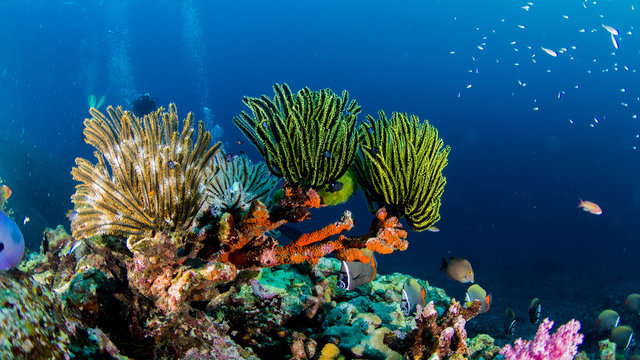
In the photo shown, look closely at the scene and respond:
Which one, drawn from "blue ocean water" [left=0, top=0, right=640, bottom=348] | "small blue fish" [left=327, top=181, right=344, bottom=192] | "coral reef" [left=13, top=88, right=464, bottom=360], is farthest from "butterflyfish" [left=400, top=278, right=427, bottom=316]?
"blue ocean water" [left=0, top=0, right=640, bottom=348]

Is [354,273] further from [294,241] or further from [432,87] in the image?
[432,87]

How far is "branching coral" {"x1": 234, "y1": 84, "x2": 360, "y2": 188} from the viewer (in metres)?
3.61

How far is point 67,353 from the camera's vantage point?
188cm

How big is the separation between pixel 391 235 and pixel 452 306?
155 cm

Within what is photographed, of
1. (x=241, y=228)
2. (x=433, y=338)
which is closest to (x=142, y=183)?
(x=241, y=228)

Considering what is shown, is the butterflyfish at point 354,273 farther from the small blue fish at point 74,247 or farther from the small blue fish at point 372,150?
the small blue fish at point 74,247

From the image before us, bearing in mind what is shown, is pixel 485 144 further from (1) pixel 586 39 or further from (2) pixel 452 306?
(2) pixel 452 306

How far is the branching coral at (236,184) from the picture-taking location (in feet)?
11.8

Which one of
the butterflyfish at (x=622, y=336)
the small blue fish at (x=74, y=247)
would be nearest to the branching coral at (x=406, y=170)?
the small blue fish at (x=74, y=247)

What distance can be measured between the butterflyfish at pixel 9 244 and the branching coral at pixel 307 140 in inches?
85.1

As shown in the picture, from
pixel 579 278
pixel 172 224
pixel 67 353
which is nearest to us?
pixel 67 353

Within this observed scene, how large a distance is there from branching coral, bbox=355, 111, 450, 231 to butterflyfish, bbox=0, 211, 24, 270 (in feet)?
9.83

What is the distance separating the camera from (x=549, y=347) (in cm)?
444

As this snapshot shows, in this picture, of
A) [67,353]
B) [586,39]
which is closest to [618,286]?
[67,353]
